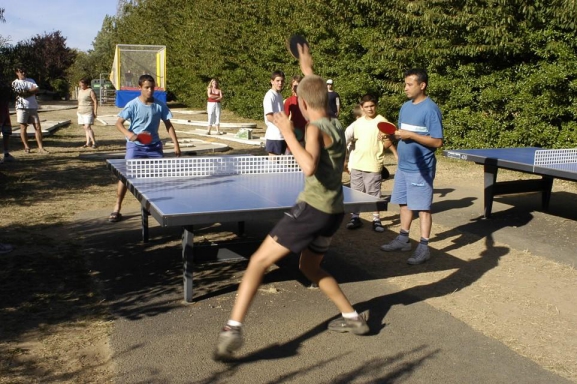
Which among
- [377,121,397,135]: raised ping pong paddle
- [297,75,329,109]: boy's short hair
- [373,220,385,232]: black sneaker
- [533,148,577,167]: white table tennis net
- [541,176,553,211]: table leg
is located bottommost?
[373,220,385,232]: black sneaker

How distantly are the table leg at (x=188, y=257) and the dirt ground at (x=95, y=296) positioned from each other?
639 millimetres

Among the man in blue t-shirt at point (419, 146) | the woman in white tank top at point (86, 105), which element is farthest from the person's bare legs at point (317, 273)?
the woman in white tank top at point (86, 105)

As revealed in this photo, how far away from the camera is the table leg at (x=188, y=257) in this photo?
208 inches

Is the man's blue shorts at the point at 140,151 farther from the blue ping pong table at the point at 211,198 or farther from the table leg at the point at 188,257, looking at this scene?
the table leg at the point at 188,257

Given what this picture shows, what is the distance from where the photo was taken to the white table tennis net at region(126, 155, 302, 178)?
6796mm

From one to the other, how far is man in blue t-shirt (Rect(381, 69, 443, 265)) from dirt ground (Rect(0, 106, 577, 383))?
0.52 m

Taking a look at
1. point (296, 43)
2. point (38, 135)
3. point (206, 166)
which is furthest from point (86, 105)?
point (296, 43)

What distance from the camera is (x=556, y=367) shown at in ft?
14.3

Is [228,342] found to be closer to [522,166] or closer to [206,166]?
[206,166]

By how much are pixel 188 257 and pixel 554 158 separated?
5063 millimetres

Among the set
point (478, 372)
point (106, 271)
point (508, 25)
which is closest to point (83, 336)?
point (106, 271)

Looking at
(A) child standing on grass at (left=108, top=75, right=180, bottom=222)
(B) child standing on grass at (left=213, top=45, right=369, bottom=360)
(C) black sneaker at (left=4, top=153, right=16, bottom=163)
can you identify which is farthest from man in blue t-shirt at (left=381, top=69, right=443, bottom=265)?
(C) black sneaker at (left=4, top=153, right=16, bottom=163)

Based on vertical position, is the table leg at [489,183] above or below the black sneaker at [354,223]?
above

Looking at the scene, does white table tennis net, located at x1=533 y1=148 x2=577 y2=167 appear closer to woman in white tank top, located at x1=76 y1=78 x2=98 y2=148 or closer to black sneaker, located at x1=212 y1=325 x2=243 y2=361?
black sneaker, located at x1=212 y1=325 x2=243 y2=361
